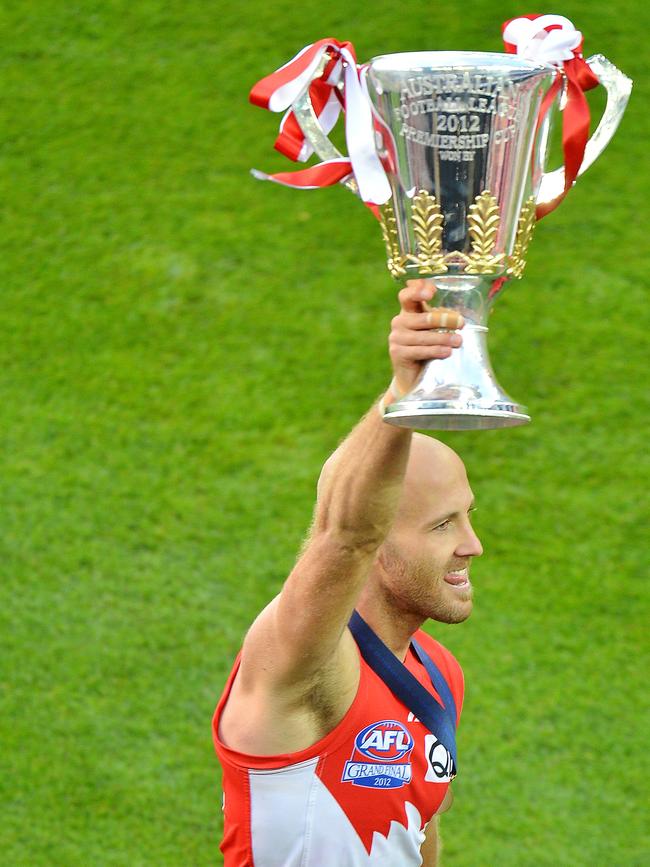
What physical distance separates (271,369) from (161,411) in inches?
19.9

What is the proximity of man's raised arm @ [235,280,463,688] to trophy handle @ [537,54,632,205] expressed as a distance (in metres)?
0.47

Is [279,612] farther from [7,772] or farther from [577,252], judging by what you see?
[577,252]

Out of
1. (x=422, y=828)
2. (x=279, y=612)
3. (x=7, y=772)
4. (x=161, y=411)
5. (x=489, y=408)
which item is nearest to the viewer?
(x=489, y=408)

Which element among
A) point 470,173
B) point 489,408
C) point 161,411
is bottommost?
point 161,411

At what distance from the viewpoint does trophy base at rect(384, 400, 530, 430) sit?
2.09 m

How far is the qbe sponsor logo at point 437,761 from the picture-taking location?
2.92 metres

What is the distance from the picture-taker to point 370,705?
9.07 feet

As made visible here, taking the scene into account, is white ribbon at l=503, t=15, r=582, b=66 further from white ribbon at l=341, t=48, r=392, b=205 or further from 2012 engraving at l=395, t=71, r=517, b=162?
white ribbon at l=341, t=48, r=392, b=205

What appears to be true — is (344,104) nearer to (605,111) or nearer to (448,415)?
(605,111)

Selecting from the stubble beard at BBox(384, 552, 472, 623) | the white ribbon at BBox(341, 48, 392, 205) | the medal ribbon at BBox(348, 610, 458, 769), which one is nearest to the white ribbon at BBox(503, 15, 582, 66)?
the white ribbon at BBox(341, 48, 392, 205)

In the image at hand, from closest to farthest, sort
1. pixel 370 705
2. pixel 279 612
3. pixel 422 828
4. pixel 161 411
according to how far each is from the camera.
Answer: pixel 279 612, pixel 370 705, pixel 422 828, pixel 161 411

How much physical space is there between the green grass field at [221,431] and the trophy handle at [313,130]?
3130 millimetres

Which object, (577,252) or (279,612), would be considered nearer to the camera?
(279,612)

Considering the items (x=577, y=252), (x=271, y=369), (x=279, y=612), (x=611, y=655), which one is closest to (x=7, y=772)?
(x=271, y=369)
